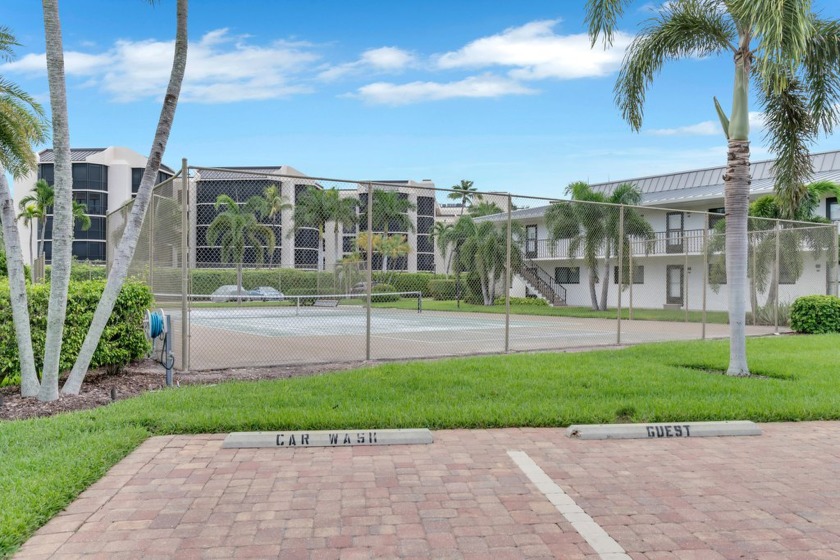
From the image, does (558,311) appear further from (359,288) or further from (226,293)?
(226,293)

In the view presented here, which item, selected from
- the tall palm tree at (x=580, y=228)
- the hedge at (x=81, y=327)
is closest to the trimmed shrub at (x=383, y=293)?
the hedge at (x=81, y=327)

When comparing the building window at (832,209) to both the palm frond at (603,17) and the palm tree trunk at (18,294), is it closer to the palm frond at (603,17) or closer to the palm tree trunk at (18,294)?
the palm frond at (603,17)

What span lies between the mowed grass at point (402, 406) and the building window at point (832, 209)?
2091 centimetres

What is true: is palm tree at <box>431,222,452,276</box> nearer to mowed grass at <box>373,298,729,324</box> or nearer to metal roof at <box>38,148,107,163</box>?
mowed grass at <box>373,298,729,324</box>

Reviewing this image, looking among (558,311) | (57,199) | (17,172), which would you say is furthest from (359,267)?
(17,172)

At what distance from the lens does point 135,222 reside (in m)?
7.84

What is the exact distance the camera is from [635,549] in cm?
359

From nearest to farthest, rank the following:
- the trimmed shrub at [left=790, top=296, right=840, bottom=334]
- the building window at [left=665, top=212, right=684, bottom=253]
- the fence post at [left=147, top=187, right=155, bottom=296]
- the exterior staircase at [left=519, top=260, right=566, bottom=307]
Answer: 1. the fence post at [left=147, top=187, right=155, bottom=296]
2. the exterior staircase at [left=519, top=260, right=566, bottom=307]
3. the trimmed shrub at [left=790, top=296, right=840, bottom=334]
4. the building window at [left=665, top=212, right=684, bottom=253]

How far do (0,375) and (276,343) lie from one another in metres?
6.27

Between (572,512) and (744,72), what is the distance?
8.20 meters

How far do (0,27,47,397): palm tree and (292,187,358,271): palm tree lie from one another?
387cm

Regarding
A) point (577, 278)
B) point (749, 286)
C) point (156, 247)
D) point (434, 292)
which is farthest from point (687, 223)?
point (156, 247)

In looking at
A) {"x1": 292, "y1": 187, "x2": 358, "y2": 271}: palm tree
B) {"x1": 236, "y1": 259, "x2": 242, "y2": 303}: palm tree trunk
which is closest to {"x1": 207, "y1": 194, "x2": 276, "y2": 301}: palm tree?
{"x1": 236, "y1": 259, "x2": 242, "y2": 303}: palm tree trunk

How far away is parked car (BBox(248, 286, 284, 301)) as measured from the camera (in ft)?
33.7
